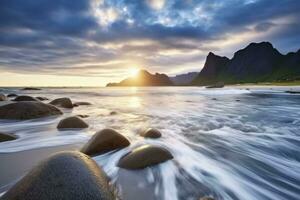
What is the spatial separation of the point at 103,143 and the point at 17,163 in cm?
217

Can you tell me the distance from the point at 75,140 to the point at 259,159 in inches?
236

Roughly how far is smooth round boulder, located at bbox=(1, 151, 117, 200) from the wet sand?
138 centimetres

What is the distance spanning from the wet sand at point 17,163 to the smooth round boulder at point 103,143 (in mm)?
1052

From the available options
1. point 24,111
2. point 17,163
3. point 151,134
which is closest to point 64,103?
point 24,111

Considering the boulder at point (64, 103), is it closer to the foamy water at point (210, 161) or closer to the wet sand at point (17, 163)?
the foamy water at point (210, 161)

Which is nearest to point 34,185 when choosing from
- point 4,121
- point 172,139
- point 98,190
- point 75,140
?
point 98,190

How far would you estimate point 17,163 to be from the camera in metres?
5.68

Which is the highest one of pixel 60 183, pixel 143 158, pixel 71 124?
pixel 60 183

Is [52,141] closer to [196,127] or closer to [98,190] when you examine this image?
[98,190]

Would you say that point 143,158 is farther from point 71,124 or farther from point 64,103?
point 64,103

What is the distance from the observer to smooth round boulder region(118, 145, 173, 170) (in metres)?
5.29

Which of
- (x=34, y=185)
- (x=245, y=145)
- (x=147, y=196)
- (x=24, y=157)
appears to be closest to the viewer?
(x=34, y=185)

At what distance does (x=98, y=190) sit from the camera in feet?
10.6

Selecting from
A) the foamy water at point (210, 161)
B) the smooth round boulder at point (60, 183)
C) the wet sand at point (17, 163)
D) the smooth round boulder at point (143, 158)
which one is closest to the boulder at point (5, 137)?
the foamy water at point (210, 161)
